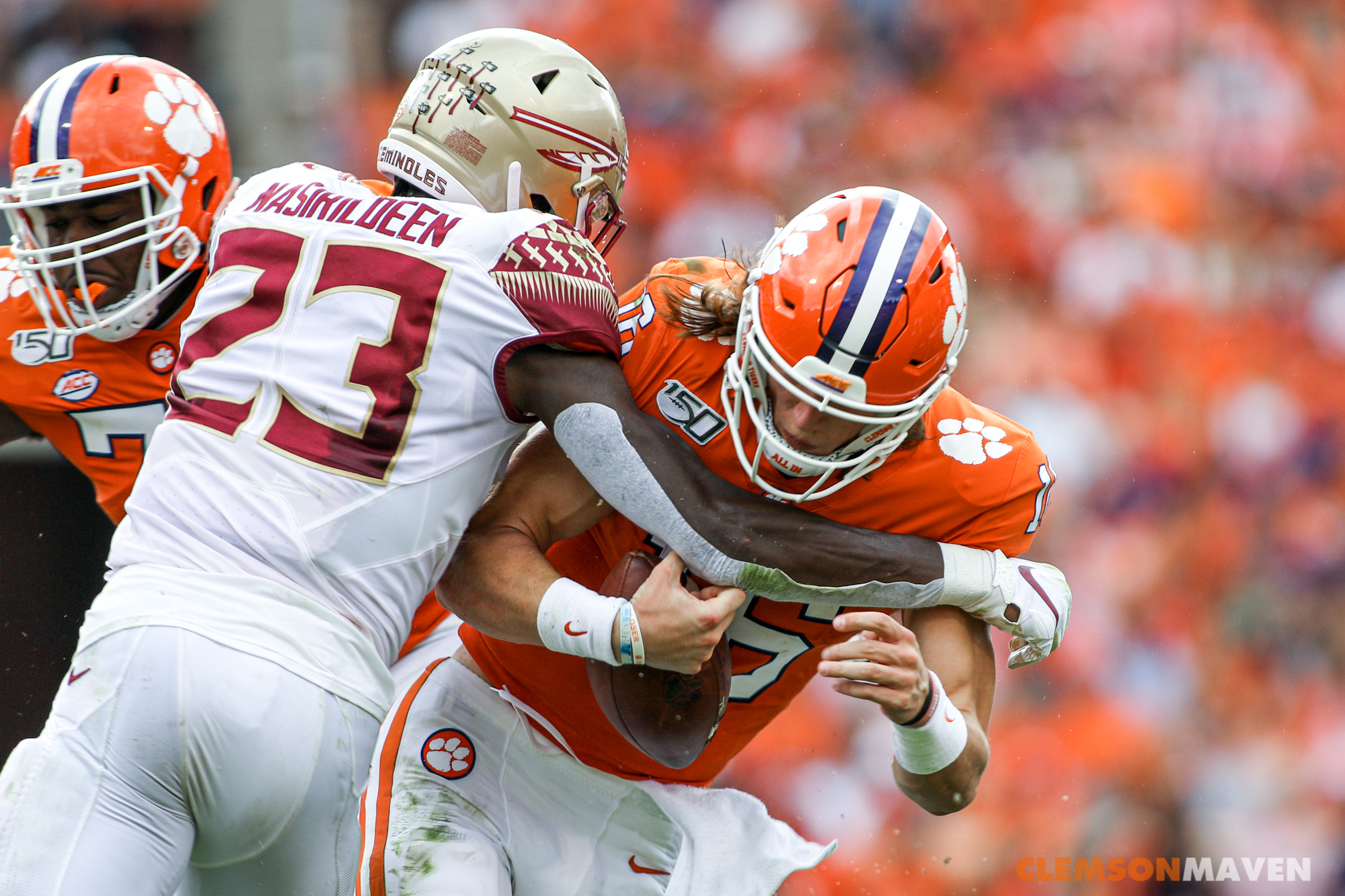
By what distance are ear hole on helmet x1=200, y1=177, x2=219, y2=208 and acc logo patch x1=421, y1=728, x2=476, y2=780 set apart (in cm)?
129

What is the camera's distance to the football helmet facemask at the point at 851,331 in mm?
2266

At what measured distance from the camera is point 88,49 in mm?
5910

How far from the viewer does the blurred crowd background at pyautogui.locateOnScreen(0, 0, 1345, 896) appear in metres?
5.53

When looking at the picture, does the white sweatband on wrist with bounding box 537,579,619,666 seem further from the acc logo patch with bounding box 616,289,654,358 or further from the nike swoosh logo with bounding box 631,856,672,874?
the nike swoosh logo with bounding box 631,856,672,874

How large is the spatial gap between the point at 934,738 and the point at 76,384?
6.46 feet

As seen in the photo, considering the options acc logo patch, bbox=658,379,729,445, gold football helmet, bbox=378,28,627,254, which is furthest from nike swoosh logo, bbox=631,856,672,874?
gold football helmet, bbox=378,28,627,254

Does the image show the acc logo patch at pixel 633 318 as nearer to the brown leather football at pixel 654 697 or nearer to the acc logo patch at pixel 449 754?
the brown leather football at pixel 654 697

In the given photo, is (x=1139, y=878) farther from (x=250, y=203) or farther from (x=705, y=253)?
(x=250, y=203)

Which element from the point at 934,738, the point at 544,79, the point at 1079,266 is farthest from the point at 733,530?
the point at 1079,266

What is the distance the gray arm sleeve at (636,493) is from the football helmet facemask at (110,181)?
1150 mm

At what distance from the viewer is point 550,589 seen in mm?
2270

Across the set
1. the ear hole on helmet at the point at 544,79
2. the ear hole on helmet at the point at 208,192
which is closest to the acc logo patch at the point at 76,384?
the ear hole on helmet at the point at 208,192

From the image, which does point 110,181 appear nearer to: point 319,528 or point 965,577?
point 319,528

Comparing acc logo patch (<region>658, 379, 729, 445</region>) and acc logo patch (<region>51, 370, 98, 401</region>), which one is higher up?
acc logo patch (<region>658, 379, 729, 445</region>)
